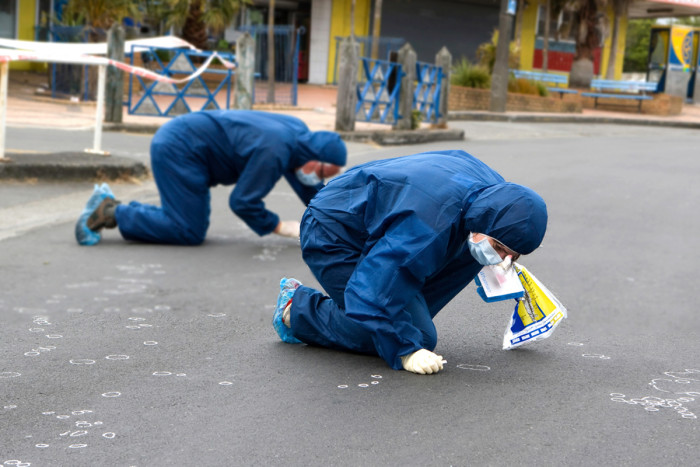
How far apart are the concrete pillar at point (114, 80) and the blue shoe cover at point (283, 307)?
9.70 metres

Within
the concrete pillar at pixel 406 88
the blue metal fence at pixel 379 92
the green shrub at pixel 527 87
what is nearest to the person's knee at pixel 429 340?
the blue metal fence at pixel 379 92

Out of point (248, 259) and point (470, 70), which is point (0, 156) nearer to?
point (248, 259)

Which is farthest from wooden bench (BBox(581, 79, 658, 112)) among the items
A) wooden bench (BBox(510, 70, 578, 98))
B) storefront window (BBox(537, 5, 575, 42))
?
storefront window (BBox(537, 5, 575, 42))

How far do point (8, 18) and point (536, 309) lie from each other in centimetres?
2192

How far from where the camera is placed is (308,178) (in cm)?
620

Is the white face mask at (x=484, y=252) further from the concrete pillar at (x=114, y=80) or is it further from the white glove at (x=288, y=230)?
the concrete pillar at (x=114, y=80)

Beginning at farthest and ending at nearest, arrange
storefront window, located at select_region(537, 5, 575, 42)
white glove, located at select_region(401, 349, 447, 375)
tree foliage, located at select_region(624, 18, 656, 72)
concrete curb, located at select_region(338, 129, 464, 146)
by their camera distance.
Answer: tree foliage, located at select_region(624, 18, 656, 72) < storefront window, located at select_region(537, 5, 575, 42) < concrete curb, located at select_region(338, 129, 464, 146) < white glove, located at select_region(401, 349, 447, 375)

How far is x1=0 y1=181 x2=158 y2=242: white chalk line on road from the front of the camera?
7.02 metres

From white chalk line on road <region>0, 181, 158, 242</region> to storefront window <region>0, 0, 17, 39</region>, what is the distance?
16.2 metres

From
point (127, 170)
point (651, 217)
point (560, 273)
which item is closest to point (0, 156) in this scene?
point (127, 170)

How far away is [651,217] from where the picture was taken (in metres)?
8.48

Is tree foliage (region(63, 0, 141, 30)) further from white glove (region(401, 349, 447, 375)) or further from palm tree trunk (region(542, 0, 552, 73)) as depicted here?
white glove (region(401, 349, 447, 375))

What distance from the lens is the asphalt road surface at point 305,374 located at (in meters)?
3.05

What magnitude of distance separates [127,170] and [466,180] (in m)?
6.13
